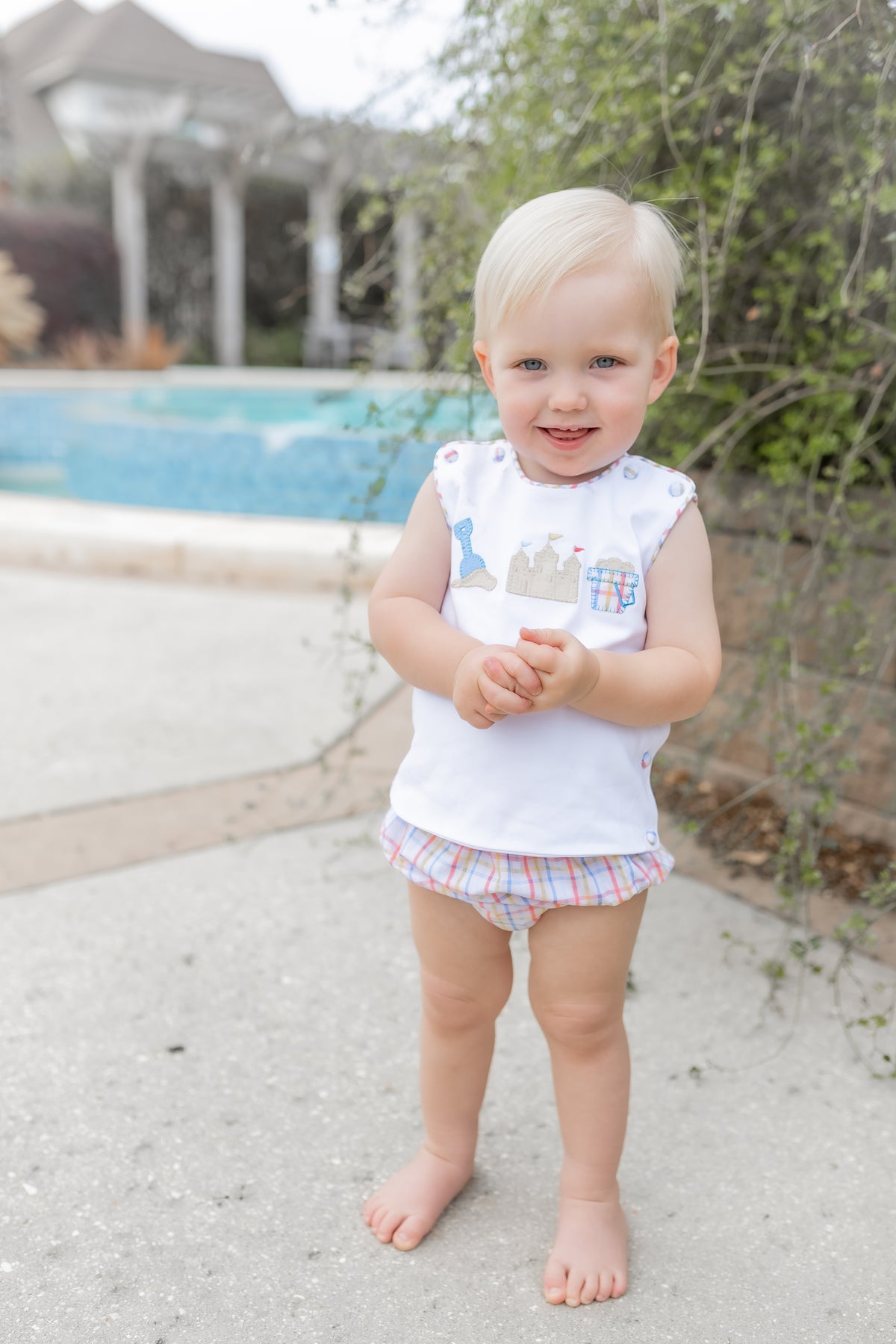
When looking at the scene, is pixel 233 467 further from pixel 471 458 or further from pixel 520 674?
pixel 520 674

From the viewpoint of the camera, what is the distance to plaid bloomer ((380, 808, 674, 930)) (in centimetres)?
127

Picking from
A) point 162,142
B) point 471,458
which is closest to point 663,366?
point 471,458

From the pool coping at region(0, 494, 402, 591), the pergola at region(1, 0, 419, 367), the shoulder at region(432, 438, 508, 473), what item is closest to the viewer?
the shoulder at region(432, 438, 508, 473)

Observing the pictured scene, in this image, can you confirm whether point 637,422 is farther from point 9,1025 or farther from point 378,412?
point 9,1025

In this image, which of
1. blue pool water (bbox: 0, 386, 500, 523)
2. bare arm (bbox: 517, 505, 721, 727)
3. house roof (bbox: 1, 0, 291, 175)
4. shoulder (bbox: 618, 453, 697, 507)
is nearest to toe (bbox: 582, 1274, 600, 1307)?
bare arm (bbox: 517, 505, 721, 727)

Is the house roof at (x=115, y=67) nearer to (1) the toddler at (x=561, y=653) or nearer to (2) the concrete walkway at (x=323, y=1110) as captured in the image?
(2) the concrete walkway at (x=323, y=1110)

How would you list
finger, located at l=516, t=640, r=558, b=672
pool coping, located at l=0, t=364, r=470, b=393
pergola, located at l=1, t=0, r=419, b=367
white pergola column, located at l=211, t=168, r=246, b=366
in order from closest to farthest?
finger, located at l=516, t=640, r=558, b=672, pool coping, located at l=0, t=364, r=470, b=393, pergola, located at l=1, t=0, r=419, b=367, white pergola column, located at l=211, t=168, r=246, b=366

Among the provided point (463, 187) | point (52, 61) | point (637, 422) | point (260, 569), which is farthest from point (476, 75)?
point (52, 61)

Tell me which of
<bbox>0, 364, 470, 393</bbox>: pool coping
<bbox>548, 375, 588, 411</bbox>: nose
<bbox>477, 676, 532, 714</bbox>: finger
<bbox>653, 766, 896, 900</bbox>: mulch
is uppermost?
<bbox>548, 375, 588, 411</bbox>: nose

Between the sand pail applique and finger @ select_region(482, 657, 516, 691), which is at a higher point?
the sand pail applique

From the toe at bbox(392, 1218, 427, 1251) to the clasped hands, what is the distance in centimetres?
67

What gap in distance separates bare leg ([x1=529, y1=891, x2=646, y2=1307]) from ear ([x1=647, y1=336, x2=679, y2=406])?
0.57 meters

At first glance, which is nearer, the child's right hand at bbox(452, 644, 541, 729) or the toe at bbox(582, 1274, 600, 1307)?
the child's right hand at bbox(452, 644, 541, 729)

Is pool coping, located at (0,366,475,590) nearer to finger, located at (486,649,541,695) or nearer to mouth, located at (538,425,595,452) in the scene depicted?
mouth, located at (538,425,595,452)
